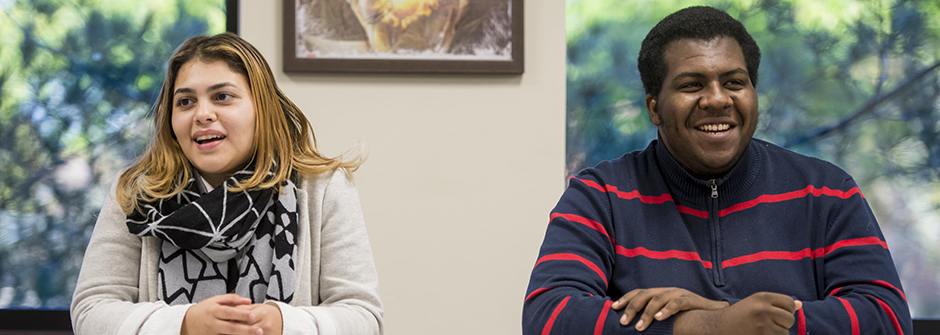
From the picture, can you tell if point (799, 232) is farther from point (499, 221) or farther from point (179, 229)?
point (179, 229)

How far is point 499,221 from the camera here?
74.0 inches

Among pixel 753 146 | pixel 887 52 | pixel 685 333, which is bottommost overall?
pixel 685 333

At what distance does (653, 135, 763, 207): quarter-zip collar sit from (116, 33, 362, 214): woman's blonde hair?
2.05 feet

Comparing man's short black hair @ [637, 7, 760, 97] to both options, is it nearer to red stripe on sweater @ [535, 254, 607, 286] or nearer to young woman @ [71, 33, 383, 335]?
red stripe on sweater @ [535, 254, 607, 286]

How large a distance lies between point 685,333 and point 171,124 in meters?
0.99

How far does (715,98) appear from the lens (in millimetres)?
1075

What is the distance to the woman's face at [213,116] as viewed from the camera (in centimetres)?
114

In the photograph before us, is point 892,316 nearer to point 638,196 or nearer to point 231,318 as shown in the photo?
point 638,196

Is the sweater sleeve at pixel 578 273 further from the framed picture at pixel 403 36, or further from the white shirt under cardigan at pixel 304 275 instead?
the framed picture at pixel 403 36

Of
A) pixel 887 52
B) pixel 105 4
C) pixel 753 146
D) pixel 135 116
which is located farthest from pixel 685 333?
pixel 105 4

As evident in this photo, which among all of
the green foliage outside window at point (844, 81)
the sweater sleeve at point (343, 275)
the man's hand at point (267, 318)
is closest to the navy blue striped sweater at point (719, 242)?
the sweater sleeve at point (343, 275)

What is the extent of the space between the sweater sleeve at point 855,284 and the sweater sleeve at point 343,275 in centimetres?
69

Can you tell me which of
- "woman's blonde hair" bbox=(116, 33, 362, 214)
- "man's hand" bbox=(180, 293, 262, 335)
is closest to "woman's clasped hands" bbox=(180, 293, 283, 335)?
"man's hand" bbox=(180, 293, 262, 335)

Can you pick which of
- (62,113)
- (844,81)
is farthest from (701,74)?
(62,113)
